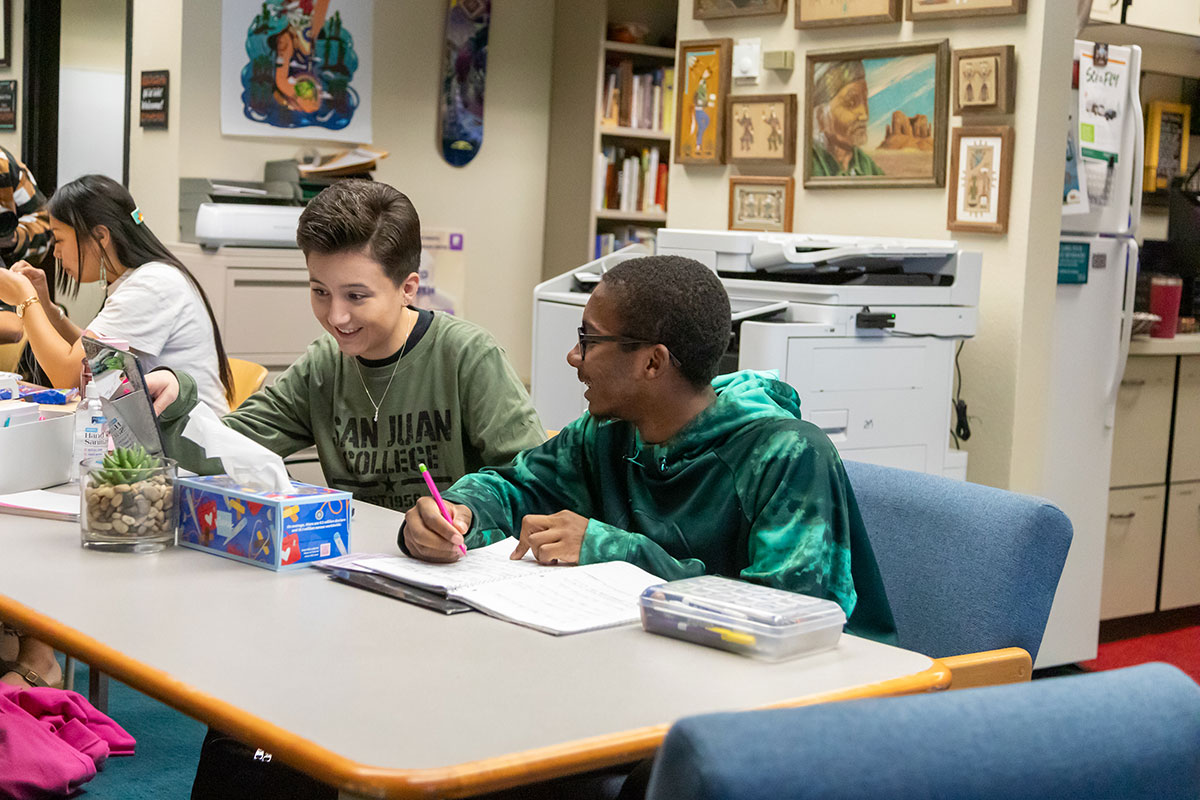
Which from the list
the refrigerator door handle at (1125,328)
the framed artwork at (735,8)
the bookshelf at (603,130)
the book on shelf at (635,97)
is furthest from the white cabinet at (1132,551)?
the book on shelf at (635,97)

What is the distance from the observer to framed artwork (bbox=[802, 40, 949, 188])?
3.69 meters

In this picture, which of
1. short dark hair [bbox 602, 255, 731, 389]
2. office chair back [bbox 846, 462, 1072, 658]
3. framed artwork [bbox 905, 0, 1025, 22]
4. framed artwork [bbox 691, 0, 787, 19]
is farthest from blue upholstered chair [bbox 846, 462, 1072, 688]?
framed artwork [bbox 691, 0, 787, 19]

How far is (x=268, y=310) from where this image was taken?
462cm

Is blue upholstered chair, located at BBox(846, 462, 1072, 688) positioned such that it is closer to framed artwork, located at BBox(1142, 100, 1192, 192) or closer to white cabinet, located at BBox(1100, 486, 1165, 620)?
white cabinet, located at BBox(1100, 486, 1165, 620)

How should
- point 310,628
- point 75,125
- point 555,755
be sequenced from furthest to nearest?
1. point 75,125
2. point 310,628
3. point 555,755

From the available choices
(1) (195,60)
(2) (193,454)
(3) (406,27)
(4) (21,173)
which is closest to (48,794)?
(2) (193,454)

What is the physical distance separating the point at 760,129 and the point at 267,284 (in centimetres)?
179

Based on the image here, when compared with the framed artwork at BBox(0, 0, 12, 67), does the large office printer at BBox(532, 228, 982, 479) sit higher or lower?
lower

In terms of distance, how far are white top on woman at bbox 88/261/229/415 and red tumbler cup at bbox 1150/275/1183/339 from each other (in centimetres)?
298

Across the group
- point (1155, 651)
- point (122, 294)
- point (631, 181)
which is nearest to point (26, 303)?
point (122, 294)

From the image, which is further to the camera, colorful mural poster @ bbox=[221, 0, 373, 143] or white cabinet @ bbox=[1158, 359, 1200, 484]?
colorful mural poster @ bbox=[221, 0, 373, 143]

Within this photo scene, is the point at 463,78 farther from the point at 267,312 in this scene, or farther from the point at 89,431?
the point at 89,431

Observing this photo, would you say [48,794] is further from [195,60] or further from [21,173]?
[195,60]

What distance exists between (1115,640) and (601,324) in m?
3.23
